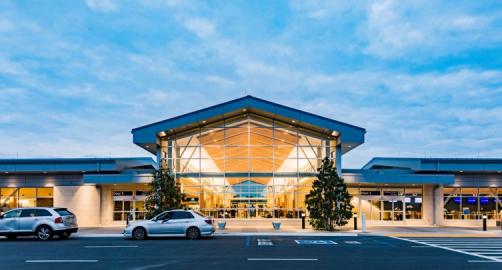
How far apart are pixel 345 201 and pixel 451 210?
12540mm

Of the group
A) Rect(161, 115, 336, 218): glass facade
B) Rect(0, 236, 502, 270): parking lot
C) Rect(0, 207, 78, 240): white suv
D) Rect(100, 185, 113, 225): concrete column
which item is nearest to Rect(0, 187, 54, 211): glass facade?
Rect(100, 185, 113, 225): concrete column

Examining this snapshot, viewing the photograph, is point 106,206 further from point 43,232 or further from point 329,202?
point 329,202

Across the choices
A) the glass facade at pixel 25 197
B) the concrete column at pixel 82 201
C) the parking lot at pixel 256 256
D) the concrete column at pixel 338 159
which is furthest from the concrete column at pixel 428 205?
the glass facade at pixel 25 197

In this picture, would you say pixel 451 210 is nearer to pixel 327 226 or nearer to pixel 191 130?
pixel 327 226

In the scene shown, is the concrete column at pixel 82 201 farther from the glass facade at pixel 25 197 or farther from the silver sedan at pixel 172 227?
the silver sedan at pixel 172 227

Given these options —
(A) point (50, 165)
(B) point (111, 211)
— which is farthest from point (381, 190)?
(A) point (50, 165)

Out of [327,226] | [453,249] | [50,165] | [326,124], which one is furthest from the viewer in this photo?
[50,165]

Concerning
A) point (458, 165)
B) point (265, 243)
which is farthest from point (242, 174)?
point (458, 165)

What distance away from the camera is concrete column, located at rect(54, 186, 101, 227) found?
116ft

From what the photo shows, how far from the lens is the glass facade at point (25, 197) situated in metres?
36.8

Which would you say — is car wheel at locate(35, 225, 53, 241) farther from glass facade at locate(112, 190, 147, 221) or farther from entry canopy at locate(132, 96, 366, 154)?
glass facade at locate(112, 190, 147, 221)

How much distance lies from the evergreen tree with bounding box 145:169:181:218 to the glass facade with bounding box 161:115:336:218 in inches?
140

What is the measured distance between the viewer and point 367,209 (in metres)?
36.6

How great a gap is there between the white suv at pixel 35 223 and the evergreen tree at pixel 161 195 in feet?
19.7
